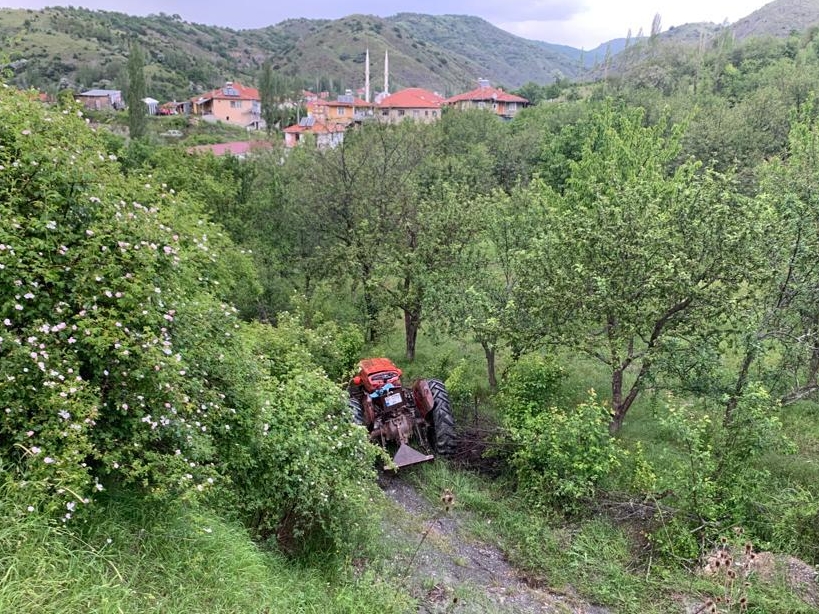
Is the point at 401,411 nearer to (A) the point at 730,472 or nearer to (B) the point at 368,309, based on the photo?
(A) the point at 730,472

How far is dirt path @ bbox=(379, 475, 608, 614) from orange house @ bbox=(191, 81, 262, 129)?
87947 mm

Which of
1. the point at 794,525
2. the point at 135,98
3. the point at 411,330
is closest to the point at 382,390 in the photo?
the point at 411,330

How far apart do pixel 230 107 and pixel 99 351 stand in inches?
3692

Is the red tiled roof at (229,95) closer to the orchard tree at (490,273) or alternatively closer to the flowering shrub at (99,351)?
the orchard tree at (490,273)

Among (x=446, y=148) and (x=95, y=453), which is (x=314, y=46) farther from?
(x=95, y=453)

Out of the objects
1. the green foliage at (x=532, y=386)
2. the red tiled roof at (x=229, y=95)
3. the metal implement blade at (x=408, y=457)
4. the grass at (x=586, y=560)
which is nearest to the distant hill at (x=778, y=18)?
the red tiled roof at (x=229, y=95)

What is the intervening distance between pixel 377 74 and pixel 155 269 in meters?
170

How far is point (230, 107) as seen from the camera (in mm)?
85625

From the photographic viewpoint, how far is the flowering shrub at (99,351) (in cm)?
336

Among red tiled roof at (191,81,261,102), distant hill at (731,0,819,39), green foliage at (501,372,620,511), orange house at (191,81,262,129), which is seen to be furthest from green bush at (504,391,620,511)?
distant hill at (731,0,819,39)

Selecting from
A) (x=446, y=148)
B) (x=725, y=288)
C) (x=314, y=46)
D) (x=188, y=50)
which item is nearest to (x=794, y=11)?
(x=314, y=46)

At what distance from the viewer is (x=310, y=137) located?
29469 millimetres

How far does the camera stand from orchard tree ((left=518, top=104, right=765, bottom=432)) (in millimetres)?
8133

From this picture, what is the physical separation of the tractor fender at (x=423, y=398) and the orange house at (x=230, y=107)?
85.0 m
